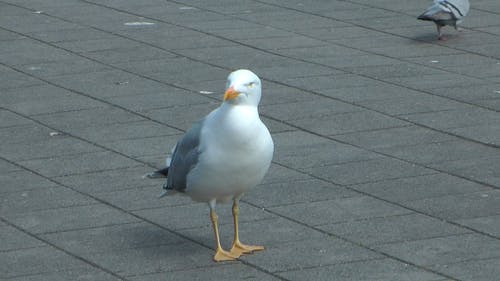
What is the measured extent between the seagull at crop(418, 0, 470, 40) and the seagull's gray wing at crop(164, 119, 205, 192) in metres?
6.66

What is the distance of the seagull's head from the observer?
7.36m

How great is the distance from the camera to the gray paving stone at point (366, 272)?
23.9 ft

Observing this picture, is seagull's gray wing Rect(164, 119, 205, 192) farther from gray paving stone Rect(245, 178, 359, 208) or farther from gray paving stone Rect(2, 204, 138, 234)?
gray paving stone Rect(245, 178, 359, 208)

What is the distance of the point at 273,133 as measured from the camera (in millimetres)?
10555

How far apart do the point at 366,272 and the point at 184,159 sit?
4.35ft

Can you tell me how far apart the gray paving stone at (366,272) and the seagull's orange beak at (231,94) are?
1.09 m

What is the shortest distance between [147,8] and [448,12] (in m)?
4.23

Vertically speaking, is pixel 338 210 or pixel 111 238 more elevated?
pixel 338 210

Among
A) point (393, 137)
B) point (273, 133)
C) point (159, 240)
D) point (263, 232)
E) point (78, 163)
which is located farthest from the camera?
point (273, 133)

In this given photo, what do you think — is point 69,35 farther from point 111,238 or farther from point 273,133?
point 111,238

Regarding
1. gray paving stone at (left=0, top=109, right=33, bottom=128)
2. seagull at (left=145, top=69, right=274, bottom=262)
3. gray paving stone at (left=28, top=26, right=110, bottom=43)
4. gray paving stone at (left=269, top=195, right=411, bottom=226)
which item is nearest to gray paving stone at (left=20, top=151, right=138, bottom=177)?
gray paving stone at (left=0, top=109, right=33, bottom=128)

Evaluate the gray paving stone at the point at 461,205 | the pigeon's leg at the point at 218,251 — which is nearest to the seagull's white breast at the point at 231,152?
the pigeon's leg at the point at 218,251

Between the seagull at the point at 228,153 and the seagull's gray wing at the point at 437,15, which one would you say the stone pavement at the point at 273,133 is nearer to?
the seagull's gray wing at the point at 437,15

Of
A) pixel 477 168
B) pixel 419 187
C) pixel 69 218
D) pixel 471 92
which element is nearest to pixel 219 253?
pixel 69 218
